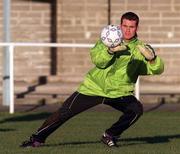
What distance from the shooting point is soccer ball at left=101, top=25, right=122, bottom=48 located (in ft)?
31.5

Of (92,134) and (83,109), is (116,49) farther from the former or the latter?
(92,134)

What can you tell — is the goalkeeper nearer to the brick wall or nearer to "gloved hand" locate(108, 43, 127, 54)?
"gloved hand" locate(108, 43, 127, 54)

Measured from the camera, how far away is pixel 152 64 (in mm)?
10016

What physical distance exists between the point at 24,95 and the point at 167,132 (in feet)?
17.6

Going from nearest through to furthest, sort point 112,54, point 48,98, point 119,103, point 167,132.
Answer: point 112,54 < point 119,103 < point 167,132 < point 48,98

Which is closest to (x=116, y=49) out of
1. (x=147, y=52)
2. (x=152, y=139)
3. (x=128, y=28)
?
(x=147, y=52)

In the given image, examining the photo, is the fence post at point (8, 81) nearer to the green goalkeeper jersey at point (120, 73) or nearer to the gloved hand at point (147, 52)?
the green goalkeeper jersey at point (120, 73)

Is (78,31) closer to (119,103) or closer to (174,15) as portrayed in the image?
(174,15)

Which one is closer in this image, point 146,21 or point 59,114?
Answer: point 59,114

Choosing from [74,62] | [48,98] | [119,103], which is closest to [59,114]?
[119,103]

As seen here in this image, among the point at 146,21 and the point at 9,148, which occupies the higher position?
the point at 146,21

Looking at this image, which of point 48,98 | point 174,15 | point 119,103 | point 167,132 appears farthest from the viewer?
point 174,15

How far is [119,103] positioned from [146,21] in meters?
9.20

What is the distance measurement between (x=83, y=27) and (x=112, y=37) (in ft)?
32.3
